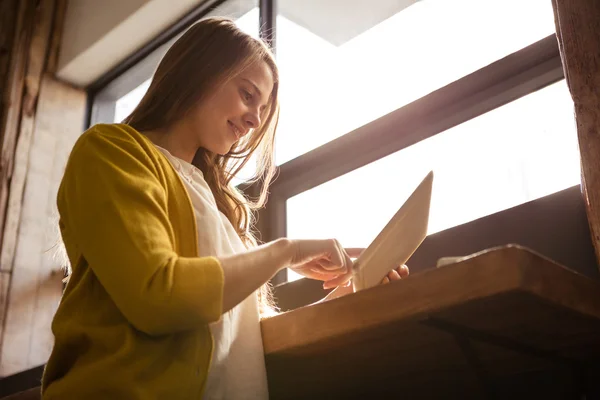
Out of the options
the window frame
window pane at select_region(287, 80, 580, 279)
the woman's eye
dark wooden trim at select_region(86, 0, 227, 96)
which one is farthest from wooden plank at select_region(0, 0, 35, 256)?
the woman's eye

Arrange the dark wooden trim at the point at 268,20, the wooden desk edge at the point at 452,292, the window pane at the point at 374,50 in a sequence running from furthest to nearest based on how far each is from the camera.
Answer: the dark wooden trim at the point at 268,20 < the window pane at the point at 374,50 < the wooden desk edge at the point at 452,292

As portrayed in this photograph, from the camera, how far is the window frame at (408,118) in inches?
62.0

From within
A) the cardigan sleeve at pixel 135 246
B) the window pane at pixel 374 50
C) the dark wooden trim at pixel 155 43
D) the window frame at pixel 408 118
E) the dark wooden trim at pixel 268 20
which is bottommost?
the cardigan sleeve at pixel 135 246

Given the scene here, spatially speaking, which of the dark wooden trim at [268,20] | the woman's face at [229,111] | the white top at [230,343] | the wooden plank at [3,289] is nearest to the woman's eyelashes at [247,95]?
the woman's face at [229,111]

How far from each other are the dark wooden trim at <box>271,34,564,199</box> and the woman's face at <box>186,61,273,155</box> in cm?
50

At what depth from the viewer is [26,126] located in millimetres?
2842

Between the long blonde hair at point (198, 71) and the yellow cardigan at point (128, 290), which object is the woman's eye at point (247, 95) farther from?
the yellow cardigan at point (128, 290)

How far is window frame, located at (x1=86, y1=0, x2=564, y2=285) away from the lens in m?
1.58

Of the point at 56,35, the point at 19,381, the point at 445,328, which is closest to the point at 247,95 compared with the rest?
the point at 445,328

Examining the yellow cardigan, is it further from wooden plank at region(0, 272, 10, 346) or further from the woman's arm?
wooden plank at region(0, 272, 10, 346)

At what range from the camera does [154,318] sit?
96 centimetres

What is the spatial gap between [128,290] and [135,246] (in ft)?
0.19

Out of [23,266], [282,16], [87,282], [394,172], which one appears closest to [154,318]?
[87,282]

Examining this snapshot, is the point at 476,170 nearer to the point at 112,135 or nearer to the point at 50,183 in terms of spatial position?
the point at 112,135
